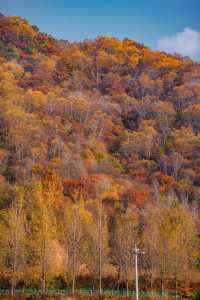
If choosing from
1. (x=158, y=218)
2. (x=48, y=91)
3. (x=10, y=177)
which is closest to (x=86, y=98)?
(x=48, y=91)

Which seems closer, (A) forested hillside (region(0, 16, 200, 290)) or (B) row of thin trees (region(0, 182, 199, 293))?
(B) row of thin trees (region(0, 182, 199, 293))

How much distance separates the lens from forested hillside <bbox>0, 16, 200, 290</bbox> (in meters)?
40.2

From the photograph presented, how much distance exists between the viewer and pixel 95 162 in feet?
250

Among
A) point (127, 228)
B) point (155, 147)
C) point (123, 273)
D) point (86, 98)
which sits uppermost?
point (86, 98)

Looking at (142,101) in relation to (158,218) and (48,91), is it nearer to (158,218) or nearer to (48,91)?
(48,91)

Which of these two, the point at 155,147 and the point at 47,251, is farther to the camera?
the point at 155,147

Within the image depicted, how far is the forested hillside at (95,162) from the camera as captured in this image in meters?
40.2

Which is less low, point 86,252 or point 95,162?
point 95,162

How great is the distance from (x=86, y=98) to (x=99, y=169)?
34885mm

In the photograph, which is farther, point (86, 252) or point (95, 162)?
point (95, 162)

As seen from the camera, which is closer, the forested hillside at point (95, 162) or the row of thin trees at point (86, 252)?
the row of thin trees at point (86, 252)

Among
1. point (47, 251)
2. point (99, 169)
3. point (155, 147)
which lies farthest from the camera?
point (155, 147)

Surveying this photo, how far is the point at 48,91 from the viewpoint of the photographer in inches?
4085

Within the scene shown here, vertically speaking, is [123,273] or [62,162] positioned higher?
[62,162]
